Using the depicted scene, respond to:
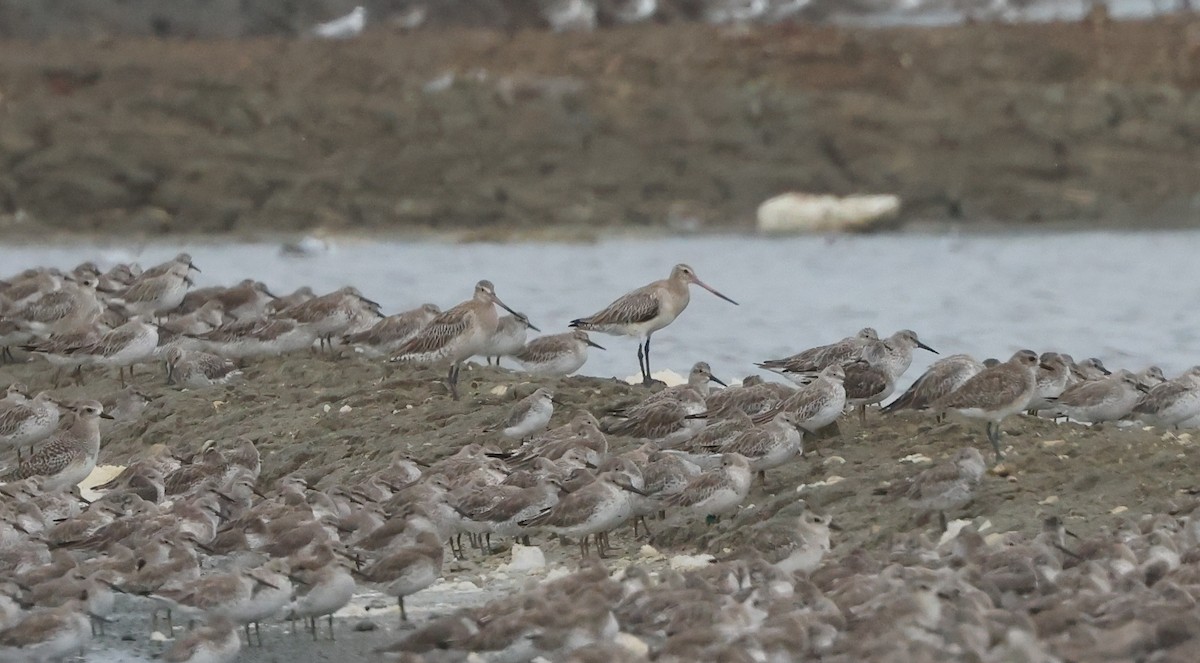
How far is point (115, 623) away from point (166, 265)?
798 centimetres

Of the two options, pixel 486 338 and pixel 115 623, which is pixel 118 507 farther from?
pixel 486 338

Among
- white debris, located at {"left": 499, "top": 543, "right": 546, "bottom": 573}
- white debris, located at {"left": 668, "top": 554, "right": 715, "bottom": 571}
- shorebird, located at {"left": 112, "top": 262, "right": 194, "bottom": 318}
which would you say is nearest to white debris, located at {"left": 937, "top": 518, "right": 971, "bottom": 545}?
white debris, located at {"left": 668, "top": 554, "right": 715, "bottom": 571}

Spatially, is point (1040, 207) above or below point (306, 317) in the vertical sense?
below

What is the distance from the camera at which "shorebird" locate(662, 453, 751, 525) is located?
10930 millimetres

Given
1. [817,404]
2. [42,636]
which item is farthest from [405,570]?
[817,404]

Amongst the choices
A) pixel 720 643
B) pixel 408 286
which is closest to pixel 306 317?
pixel 720 643

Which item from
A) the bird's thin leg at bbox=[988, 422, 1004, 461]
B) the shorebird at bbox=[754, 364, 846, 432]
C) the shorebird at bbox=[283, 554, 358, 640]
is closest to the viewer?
the shorebird at bbox=[283, 554, 358, 640]

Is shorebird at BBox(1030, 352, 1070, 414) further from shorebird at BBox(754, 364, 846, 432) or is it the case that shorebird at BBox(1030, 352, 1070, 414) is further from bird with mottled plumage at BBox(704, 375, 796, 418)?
bird with mottled plumage at BBox(704, 375, 796, 418)

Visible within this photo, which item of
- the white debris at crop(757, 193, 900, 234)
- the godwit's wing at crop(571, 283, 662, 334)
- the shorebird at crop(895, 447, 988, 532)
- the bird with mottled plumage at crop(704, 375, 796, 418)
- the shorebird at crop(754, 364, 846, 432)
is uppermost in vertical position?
the godwit's wing at crop(571, 283, 662, 334)

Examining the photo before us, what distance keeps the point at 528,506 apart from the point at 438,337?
12.9 ft

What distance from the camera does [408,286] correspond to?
29719 mm

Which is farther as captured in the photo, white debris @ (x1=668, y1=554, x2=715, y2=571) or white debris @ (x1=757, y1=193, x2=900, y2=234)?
white debris @ (x1=757, y1=193, x2=900, y2=234)

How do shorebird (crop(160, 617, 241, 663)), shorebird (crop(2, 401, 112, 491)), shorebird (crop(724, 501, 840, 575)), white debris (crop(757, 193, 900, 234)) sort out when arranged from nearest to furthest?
shorebird (crop(160, 617, 241, 663)) < shorebird (crop(724, 501, 840, 575)) < shorebird (crop(2, 401, 112, 491)) < white debris (crop(757, 193, 900, 234))

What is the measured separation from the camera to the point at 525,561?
36.3 ft
